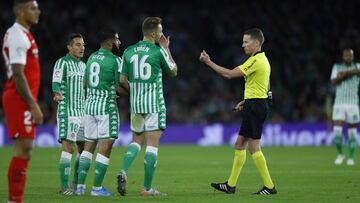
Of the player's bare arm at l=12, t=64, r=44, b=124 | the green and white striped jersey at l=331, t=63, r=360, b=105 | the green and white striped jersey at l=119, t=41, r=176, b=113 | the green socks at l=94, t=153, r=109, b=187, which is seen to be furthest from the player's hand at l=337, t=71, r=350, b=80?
the player's bare arm at l=12, t=64, r=44, b=124

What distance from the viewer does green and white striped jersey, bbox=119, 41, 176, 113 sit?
1092 cm

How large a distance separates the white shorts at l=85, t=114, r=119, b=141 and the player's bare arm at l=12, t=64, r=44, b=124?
3015mm

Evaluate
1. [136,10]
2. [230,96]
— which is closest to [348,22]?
[230,96]

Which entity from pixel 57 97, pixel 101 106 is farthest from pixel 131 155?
pixel 57 97

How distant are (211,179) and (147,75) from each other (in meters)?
3.70

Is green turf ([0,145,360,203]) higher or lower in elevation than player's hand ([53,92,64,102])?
→ lower

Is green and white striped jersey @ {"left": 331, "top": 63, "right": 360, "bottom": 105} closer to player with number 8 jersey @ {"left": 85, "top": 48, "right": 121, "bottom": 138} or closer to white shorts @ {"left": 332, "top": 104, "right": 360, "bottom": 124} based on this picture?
white shorts @ {"left": 332, "top": 104, "right": 360, "bottom": 124}

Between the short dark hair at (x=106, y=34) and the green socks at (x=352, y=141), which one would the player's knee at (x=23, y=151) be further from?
the green socks at (x=352, y=141)

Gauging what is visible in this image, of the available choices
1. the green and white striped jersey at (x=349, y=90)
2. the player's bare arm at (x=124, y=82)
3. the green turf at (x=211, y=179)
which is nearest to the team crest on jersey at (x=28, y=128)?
the green turf at (x=211, y=179)

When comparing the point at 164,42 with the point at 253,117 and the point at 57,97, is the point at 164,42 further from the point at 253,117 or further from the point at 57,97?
the point at 57,97

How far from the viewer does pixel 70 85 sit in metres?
11.9

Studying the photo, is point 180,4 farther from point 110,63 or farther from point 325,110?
point 110,63

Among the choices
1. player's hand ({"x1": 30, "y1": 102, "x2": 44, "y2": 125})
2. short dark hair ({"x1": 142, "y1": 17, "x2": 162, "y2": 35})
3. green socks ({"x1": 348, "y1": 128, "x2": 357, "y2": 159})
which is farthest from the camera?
green socks ({"x1": 348, "y1": 128, "x2": 357, "y2": 159})

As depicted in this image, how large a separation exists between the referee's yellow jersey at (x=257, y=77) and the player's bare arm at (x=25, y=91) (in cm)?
412
